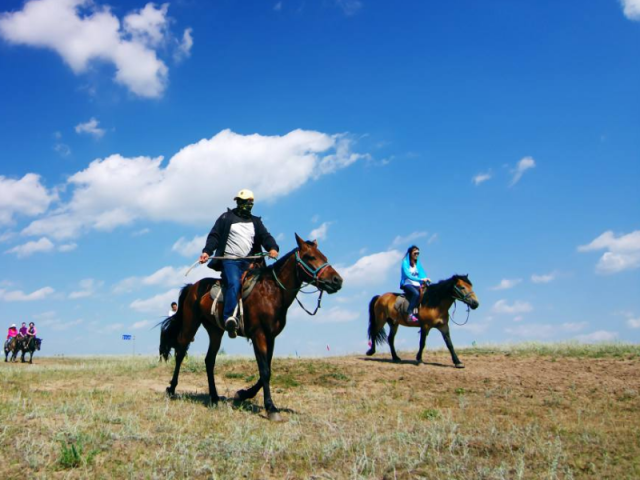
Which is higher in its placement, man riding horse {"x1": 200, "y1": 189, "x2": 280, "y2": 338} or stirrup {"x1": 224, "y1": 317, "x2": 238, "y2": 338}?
man riding horse {"x1": 200, "y1": 189, "x2": 280, "y2": 338}

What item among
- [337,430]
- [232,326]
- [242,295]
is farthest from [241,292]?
[337,430]

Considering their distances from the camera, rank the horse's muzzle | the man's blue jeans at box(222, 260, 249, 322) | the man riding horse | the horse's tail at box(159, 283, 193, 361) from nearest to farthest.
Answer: the horse's muzzle < the man's blue jeans at box(222, 260, 249, 322) < the man riding horse < the horse's tail at box(159, 283, 193, 361)

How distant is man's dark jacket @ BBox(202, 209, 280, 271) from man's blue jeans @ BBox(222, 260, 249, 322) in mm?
299

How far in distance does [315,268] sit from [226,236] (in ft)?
6.49

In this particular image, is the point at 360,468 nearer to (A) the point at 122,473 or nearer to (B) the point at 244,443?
(B) the point at 244,443

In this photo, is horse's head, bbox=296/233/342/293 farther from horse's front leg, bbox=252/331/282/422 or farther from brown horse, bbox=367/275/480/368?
brown horse, bbox=367/275/480/368

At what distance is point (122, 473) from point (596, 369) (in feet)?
44.0

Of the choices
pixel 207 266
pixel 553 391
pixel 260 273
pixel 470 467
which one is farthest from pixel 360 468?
pixel 553 391

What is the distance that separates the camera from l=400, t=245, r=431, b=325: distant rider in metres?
16.0

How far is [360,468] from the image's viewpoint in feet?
18.0

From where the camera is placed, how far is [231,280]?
880 cm

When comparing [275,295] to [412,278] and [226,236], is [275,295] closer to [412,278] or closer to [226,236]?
[226,236]

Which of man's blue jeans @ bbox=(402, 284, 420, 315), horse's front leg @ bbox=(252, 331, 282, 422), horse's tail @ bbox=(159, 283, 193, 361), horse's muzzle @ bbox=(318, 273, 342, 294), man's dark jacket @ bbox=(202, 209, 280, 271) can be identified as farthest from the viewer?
man's blue jeans @ bbox=(402, 284, 420, 315)

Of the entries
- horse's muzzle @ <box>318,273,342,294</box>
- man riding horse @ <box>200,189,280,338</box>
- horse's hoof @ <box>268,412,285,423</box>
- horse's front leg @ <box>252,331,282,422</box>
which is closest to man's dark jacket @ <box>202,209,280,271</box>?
man riding horse @ <box>200,189,280,338</box>
